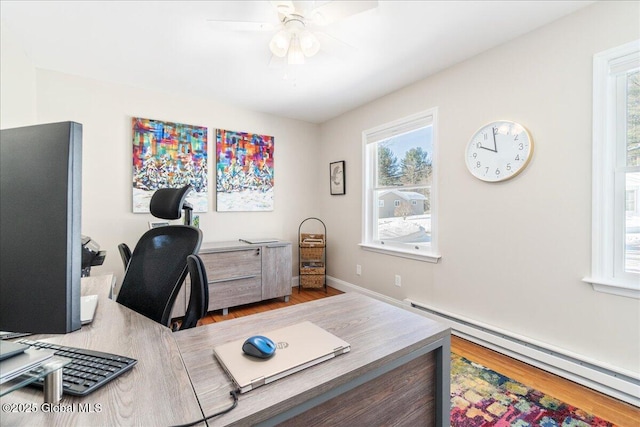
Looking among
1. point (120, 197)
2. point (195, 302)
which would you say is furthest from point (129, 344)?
point (120, 197)

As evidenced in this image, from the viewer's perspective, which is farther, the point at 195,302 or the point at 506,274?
the point at 506,274

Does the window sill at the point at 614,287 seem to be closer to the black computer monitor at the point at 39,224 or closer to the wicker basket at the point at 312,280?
the black computer monitor at the point at 39,224

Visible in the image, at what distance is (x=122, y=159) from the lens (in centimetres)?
306

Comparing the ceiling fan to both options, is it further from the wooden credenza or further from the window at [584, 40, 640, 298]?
the wooden credenza

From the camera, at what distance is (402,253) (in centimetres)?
315

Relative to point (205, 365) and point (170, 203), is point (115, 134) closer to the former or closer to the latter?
point (170, 203)

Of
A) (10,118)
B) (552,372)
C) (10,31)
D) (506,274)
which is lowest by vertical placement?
(552,372)

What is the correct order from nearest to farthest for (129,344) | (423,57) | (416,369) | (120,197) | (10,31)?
(129,344)
(416,369)
(10,31)
(423,57)
(120,197)

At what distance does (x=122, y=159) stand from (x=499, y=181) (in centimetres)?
369

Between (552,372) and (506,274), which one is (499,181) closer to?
(506,274)

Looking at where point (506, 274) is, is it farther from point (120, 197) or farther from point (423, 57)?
point (120, 197)

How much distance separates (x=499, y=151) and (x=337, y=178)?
217cm

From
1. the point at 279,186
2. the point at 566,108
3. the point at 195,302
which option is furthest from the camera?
the point at 279,186

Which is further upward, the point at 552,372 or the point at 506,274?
the point at 506,274
